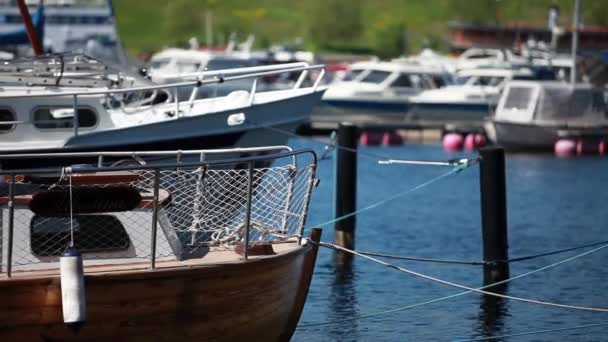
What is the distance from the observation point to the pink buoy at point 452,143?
45.5m

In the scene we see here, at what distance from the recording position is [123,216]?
12.7 metres

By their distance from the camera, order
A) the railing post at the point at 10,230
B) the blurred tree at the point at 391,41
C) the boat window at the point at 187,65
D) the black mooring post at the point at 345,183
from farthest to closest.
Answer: the blurred tree at the point at 391,41 < the boat window at the point at 187,65 < the black mooring post at the point at 345,183 < the railing post at the point at 10,230

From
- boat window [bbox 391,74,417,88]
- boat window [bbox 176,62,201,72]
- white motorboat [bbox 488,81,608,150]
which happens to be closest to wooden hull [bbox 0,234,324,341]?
white motorboat [bbox 488,81,608,150]

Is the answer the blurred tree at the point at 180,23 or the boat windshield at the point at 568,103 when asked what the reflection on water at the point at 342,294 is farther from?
the blurred tree at the point at 180,23

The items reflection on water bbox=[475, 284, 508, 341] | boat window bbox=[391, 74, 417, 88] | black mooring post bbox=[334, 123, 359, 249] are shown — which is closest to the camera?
reflection on water bbox=[475, 284, 508, 341]

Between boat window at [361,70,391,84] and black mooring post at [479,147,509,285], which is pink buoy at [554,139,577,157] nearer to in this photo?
boat window at [361,70,391,84]

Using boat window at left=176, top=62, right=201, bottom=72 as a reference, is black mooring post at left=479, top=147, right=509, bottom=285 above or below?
above

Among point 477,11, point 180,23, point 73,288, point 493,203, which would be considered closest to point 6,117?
point 493,203

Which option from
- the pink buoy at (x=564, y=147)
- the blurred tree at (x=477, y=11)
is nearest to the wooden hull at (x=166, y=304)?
the pink buoy at (x=564, y=147)

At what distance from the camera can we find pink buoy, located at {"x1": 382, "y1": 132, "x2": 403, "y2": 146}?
47.1m

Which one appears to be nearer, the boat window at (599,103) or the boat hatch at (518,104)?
the boat hatch at (518,104)

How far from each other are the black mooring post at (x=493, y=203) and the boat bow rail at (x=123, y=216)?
18.0 ft

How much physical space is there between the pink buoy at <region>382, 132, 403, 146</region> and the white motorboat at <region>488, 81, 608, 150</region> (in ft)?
14.4

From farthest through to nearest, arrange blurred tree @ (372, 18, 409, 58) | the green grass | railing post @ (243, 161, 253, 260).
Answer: the green grass
blurred tree @ (372, 18, 409, 58)
railing post @ (243, 161, 253, 260)
